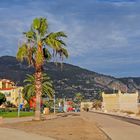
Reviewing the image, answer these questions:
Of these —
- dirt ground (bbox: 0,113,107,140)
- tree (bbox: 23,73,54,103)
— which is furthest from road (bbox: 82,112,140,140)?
tree (bbox: 23,73,54,103)

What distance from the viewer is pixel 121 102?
182 metres

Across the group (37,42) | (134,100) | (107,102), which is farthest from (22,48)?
(107,102)

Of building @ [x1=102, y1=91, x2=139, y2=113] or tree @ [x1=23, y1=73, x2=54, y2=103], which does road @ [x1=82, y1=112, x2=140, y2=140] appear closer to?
tree @ [x1=23, y1=73, x2=54, y2=103]

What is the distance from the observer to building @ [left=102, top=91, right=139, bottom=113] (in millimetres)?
176500

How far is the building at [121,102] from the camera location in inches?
6949

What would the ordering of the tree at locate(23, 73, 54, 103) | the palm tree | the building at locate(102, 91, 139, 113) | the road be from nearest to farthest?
the road, the palm tree, the tree at locate(23, 73, 54, 103), the building at locate(102, 91, 139, 113)

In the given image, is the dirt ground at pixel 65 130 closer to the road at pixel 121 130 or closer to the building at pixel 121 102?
the road at pixel 121 130

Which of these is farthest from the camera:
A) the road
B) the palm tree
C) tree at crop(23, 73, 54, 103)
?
tree at crop(23, 73, 54, 103)

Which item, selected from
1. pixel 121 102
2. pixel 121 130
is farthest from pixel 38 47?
pixel 121 102

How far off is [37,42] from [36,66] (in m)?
2.11

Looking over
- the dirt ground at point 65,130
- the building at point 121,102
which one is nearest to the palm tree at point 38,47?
the dirt ground at point 65,130

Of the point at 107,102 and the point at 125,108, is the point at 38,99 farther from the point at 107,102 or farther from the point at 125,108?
the point at 107,102

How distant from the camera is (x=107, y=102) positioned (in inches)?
7702

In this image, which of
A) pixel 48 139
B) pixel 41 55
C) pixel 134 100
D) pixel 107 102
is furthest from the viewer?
pixel 107 102
